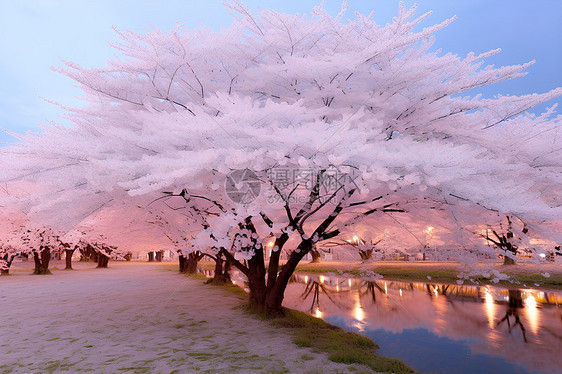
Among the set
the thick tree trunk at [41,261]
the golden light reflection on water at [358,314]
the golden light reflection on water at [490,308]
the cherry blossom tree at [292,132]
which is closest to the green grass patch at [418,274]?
the golden light reflection on water at [490,308]

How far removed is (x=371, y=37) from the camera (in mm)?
6293

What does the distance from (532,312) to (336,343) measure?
8918mm

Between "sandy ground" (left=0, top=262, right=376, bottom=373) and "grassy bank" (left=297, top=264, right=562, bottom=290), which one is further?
"grassy bank" (left=297, top=264, right=562, bottom=290)

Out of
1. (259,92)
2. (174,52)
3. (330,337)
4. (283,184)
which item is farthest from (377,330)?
(174,52)

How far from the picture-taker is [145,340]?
7.04 metres

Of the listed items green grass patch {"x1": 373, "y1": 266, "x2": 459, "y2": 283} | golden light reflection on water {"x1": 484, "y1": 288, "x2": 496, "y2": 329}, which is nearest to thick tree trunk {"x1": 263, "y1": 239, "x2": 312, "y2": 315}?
golden light reflection on water {"x1": 484, "y1": 288, "x2": 496, "y2": 329}

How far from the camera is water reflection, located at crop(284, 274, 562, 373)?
7.81 meters

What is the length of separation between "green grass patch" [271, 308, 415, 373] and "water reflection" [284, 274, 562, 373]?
2.66ft

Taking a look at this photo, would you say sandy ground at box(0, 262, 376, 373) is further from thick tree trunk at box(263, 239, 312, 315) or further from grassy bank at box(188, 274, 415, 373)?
thick tree trunk at box(263, 239, 312, 315)

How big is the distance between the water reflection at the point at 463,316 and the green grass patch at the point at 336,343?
81cm

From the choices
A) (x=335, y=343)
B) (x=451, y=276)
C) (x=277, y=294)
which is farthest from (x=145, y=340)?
(x=451, y=276)

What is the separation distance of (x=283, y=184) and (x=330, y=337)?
12.9 feet

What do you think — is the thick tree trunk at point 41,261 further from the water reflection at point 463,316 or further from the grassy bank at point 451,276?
the grassy bank at point 451,276

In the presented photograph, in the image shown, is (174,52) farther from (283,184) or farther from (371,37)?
(371,37)
